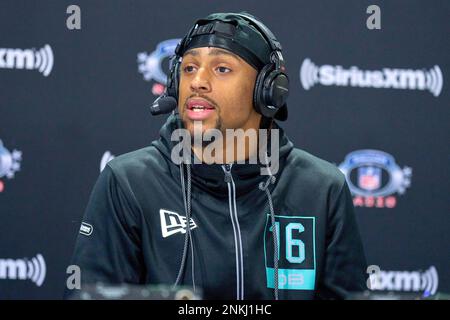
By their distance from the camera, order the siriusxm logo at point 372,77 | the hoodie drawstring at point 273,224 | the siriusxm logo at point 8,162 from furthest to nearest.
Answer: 1. the siriusxm logo at point 372,77
2. the siriusxm logo at point 8,162
3. the hoodie drawstring at point 273,224

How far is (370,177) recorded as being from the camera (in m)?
2.88

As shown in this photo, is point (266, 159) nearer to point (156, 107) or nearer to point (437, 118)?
point (156, 107)

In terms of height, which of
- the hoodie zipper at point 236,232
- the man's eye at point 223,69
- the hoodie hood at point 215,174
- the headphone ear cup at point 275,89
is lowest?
the hoodie zipper at point 236,232

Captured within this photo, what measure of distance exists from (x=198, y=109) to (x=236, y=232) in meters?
0.33

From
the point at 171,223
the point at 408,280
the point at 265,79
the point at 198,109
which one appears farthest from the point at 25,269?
the point at 408,280

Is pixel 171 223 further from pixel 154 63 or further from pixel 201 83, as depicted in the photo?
pixel 154 63

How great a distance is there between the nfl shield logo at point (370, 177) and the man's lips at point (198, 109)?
1269 millimetres

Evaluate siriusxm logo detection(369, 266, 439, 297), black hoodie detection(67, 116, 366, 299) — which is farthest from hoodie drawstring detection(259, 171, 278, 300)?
siriusxm logo detection(369, 266, 439, 297)

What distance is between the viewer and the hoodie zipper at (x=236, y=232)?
174 centimetres

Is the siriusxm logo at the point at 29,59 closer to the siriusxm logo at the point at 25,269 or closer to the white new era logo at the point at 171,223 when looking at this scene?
the siriusxm logo at the point at 25,269

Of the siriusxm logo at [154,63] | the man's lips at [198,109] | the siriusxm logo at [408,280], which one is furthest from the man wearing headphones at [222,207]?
the siriusxm logo at [408,280]

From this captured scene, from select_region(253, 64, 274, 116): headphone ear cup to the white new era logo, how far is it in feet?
1.14
